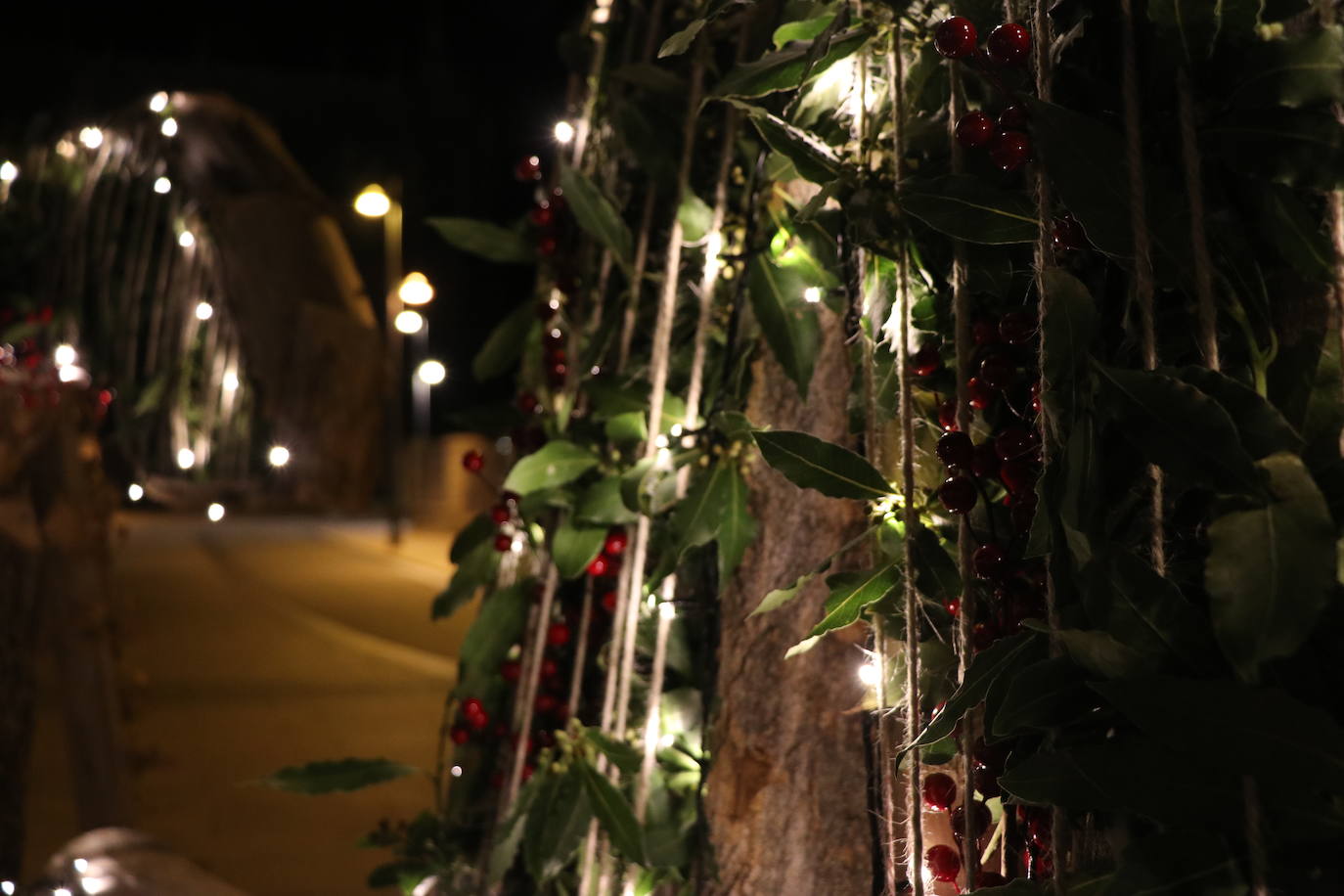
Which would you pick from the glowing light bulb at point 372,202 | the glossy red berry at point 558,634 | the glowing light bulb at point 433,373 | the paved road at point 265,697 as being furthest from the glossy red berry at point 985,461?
the glowing light bulb at point 372,202

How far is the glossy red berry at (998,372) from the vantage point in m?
0.81

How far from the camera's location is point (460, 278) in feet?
45.8

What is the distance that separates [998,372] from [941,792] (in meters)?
0.30

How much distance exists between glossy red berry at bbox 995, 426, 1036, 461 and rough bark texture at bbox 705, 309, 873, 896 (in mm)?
372

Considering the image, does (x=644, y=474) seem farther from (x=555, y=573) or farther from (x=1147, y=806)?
(x=1147, y=806)

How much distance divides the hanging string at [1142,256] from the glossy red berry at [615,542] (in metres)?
0.72

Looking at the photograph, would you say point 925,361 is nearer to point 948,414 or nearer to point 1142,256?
point 948,414

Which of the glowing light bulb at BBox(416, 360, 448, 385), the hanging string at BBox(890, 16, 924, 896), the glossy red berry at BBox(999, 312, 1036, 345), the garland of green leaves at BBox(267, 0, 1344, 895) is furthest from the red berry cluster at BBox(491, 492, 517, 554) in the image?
the glossy red berry at BBox(999, 312, 1036, 345)

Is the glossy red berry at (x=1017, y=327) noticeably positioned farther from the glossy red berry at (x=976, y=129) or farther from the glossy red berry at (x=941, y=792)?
A: the glossy red berry at (x=941, y=792)

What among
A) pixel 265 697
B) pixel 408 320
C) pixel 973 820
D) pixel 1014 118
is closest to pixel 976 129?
pixel 1014 118


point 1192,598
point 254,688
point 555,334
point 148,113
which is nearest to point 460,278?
point 254,688

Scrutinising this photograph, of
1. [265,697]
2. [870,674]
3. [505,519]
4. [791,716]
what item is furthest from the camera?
[265,697]

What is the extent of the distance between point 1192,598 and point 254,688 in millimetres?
5042

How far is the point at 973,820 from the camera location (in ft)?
2.66
